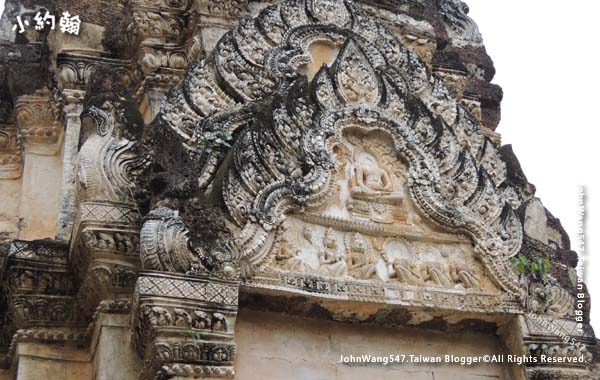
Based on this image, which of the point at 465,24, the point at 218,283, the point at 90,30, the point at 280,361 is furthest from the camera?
the point at 465,24

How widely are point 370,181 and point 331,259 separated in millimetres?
781

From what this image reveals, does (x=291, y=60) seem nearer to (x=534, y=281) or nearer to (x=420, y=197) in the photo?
(x=420, y=197)

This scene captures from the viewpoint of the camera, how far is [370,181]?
7270 mm

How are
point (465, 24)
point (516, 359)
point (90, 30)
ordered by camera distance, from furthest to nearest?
1. point (465, 24)
2. point (90, 30)
3. point (516, 359)

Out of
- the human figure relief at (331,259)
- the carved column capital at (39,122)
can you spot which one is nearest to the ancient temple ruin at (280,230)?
the human figure relief at (331,259)

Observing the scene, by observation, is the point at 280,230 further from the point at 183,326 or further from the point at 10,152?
the point at 10,152

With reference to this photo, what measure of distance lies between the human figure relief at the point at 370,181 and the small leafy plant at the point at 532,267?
97 cm

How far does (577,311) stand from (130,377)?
11.0 feet

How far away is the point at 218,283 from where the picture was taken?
6.13 meters

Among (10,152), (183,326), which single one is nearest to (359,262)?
(183,326)

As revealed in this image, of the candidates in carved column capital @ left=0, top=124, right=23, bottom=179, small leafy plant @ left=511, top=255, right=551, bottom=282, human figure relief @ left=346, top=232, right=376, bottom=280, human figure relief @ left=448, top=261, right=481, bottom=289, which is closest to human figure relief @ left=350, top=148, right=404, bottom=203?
human figure relief @ left=346, top=232, right=376, bottom=280

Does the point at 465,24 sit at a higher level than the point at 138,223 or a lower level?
higher

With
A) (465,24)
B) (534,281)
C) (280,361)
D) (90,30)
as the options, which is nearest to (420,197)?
(534,281)

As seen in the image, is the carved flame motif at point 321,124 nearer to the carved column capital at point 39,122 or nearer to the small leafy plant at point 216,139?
the small leafy plant at point 216,139
